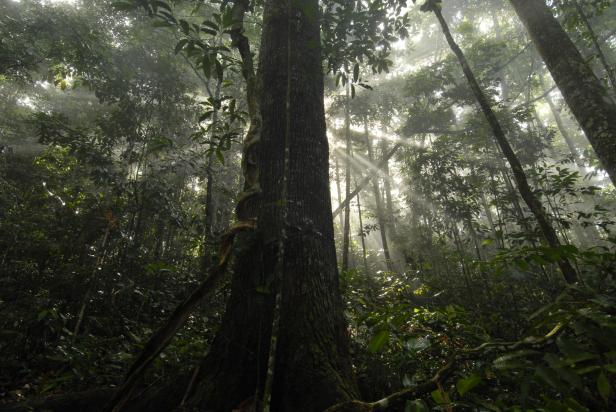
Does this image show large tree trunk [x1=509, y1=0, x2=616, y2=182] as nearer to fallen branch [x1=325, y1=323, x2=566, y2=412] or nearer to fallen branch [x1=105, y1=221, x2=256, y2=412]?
fallen branch [x1=325, y1=323, x2=566, y2=412]

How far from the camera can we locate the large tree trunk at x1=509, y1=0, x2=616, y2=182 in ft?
11.8

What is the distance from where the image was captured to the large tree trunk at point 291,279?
1.92m

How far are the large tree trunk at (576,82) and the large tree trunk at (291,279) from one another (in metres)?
3.09

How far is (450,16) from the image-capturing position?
73.9ft

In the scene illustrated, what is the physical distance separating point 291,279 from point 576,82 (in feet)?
13.6

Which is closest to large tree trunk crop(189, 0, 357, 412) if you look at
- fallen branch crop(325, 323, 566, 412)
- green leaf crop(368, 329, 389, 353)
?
fallen branch crop(325, 323, 566, 412)

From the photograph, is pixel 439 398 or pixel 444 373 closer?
pixel 439 398

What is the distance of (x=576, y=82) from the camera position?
156 inches

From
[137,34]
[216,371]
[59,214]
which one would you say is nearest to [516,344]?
[216,371]

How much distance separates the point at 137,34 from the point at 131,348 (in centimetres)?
1002

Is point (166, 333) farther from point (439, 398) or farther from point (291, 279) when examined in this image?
point (439, 398)

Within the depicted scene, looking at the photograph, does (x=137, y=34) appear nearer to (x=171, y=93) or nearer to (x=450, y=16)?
(x=171, y=93)

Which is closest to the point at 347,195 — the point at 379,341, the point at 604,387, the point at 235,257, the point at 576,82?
the point at 576,82

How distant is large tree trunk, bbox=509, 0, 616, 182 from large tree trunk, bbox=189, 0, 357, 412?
309 cm
